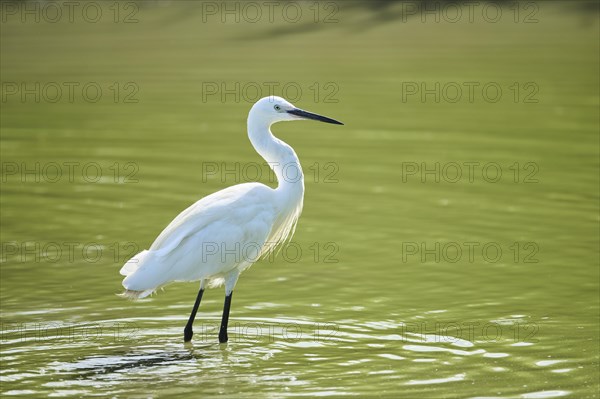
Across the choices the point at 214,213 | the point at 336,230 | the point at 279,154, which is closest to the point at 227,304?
the point at 214,213

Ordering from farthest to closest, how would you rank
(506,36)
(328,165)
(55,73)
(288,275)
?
(506,36) < (55,73) < (328,165) < (288,275)

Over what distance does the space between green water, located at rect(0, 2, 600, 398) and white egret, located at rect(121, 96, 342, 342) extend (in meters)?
0.53

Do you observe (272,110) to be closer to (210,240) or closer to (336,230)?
(210,240)

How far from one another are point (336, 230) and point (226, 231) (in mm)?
3810

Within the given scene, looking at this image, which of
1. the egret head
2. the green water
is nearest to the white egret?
the egret head

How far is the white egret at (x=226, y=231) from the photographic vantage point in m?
8.12

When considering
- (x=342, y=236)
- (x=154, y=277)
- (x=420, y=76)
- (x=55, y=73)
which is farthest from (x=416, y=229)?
(x=55, y=73)

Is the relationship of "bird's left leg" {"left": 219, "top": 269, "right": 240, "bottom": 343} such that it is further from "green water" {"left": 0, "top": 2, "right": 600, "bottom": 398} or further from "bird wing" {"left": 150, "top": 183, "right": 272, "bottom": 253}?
"bird wing" {"left": 150, "top": 183, "right": 272, "bottom": 253}

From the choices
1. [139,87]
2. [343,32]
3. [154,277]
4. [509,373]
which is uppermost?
[343,32]

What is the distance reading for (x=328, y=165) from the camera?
15.3 m

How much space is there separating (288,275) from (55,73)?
55.3 feet

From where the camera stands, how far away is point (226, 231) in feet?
27.2

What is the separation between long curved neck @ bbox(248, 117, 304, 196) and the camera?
8570 millimetres

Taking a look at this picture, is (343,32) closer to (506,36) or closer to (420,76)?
(506,36)
